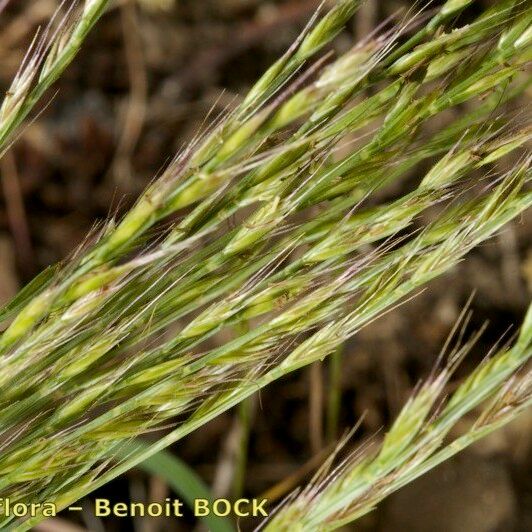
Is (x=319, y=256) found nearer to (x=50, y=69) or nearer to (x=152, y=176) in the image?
(x=50, y=69)

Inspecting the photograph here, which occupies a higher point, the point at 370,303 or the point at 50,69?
the point at 50,69

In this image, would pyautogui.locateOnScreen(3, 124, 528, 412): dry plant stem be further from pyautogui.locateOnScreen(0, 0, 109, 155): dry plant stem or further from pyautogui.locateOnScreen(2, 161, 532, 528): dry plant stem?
pyautogui.locateOnScreen(0, 0, 109, 155): dry plant stem

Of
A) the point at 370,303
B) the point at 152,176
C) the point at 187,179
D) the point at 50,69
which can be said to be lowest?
the point at 370,303

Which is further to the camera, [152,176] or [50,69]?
[152,176]

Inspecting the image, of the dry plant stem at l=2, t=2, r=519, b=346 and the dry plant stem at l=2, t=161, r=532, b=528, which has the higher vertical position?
the dry plant stem at l=2, t=2, r=519, b=346

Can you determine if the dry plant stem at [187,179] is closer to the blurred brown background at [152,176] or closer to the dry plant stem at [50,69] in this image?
the dry plant stem at [50,69]

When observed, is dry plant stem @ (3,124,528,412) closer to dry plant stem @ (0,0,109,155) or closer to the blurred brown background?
dry plant stem @ (0,0,109,155)

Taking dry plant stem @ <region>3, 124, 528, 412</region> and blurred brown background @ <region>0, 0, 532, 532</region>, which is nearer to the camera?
dry plant stem @ <region>3, 124, 528, 412</region>

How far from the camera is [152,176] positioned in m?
1.56

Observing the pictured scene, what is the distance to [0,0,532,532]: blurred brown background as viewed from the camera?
1.45m

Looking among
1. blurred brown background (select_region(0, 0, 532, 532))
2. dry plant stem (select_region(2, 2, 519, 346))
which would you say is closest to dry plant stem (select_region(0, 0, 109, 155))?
dry plant stem (select_region(2, 2, 519, 346))

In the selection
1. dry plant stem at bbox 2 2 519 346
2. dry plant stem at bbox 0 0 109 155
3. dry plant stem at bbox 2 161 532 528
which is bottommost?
dry plant stem at bbox 2 161 532 528

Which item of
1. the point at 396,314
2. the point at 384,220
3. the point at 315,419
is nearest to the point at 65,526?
the point at 315,419

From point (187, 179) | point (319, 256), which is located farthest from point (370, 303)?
point (187, 179)
